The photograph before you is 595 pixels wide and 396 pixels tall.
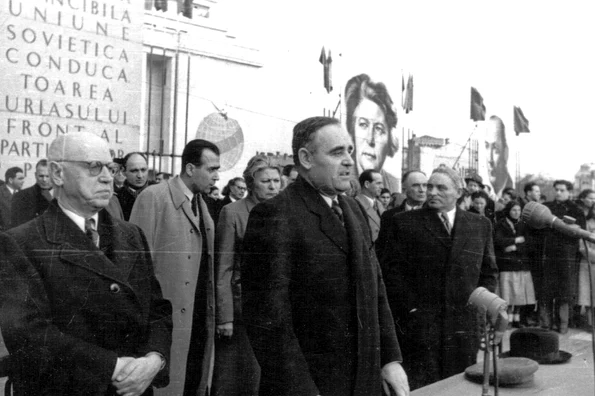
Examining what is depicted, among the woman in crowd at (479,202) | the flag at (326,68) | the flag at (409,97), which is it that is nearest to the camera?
the flag at (326,68)

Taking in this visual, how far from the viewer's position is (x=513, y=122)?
16.8ft

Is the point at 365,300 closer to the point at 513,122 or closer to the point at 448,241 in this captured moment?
the point at 448,241

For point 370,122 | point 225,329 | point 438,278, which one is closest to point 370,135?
point 370,122

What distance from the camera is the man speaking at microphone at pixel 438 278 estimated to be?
3.40 metres

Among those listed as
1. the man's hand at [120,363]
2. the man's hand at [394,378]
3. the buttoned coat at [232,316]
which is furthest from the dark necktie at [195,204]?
the man's hand at [394,378]

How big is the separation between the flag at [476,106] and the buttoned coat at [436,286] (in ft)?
5.17

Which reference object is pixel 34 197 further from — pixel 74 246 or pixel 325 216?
pixel 325 216

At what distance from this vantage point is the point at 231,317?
11.2 ft

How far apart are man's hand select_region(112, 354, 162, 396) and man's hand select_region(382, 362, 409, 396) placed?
75 centimetres

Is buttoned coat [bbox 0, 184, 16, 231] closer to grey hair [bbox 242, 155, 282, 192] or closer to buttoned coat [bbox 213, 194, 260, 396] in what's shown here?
buttoned coat [bbox 213, 194, 260, 396]

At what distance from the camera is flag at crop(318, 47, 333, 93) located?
13.6 feet

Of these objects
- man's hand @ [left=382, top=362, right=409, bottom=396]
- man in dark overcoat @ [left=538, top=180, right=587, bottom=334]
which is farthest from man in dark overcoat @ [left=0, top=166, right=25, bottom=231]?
man in dark overcoat @ [left=538, top=180, right=587, bottom=334]

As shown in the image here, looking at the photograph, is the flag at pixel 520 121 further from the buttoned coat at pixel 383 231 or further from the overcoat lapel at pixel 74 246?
the overcoat lapel at pixel 74 246

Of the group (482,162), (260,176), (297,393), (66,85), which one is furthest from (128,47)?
(482,162)
